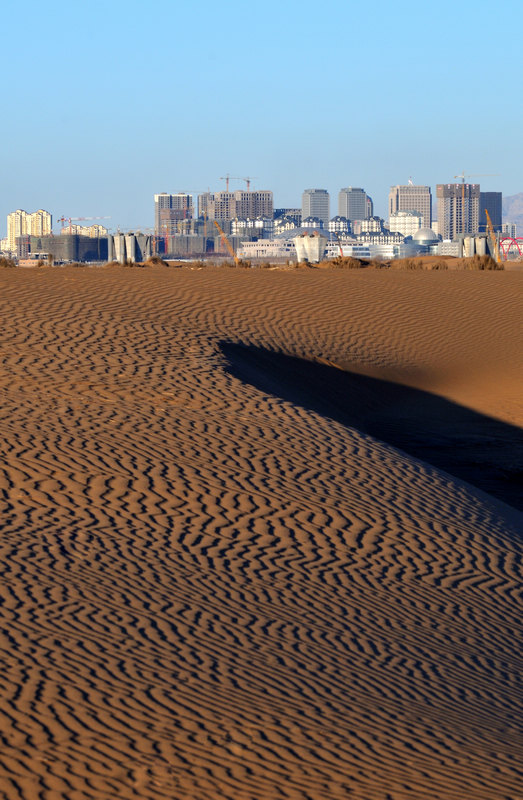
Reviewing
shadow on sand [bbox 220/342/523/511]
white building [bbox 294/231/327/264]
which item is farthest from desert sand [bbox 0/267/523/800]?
white building [bbox 294/231/327/264]

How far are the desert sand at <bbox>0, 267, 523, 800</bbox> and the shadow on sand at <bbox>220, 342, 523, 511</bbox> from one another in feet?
0.27

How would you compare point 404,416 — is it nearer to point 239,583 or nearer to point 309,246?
point 239,583

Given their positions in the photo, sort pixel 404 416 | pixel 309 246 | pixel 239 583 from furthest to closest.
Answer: pixel 309 246 < pixel 404 416 < pixel 239 583

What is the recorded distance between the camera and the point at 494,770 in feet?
15.8

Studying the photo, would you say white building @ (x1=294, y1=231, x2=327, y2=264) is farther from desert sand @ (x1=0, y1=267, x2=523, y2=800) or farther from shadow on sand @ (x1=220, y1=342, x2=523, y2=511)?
desert sand @ (x1=0, y1=267, x2=523, y2=800)

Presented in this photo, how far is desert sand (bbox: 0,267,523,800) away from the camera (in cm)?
470

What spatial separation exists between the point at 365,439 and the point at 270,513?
3872 mm

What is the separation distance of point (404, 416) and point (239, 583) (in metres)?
10.4

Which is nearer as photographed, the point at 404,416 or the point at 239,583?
the point at 239,583

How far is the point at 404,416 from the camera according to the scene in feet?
56.5

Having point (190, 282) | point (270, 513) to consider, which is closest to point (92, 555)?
point (270, 513)

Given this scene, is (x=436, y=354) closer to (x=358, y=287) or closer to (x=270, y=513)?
(x=358, y=287)

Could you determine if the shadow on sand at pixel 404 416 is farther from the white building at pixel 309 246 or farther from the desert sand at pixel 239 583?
the white building at pixel 309 246

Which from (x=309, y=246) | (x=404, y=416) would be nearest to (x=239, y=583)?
(x=404, y=416)
